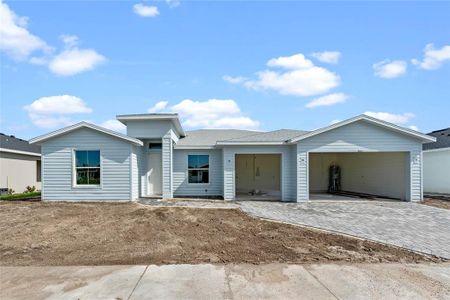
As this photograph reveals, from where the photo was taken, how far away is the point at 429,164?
1859cm

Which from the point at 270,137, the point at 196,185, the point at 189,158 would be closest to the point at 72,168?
the point at 189,158

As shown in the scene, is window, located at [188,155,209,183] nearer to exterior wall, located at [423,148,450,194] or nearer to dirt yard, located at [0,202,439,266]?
dirt yard, located at [0,202,439,266]

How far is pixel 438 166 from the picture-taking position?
17.9 m

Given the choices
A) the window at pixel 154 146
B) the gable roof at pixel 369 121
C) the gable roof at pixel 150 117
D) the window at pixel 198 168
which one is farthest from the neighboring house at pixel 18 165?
the gable roof at pixel 369 121

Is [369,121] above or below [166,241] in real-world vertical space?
above

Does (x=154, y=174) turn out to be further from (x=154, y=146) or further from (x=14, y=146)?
(x=14, y=146)

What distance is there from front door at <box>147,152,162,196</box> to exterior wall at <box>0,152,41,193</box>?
8.99 meters

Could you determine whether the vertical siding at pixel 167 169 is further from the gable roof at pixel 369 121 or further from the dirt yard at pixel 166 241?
the gable roof at pixel 369 121

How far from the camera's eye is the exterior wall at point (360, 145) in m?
14.0

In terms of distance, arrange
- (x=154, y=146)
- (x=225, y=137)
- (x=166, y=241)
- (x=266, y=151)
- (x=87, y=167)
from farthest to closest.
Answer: (x=225, y=137), (x=154, y=146), (x=266, y=151), (x=87, y=167), (x=166, y=241)

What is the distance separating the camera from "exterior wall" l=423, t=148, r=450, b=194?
1724 centimetres

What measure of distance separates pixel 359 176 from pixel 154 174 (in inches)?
496

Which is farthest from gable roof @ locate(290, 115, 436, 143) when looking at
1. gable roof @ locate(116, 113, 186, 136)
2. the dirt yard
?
gable roof @ locate(116, 113, 186, 136)

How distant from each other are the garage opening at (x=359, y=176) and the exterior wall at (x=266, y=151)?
6.59 feet
